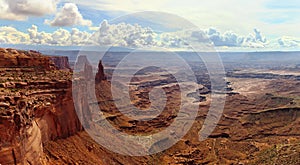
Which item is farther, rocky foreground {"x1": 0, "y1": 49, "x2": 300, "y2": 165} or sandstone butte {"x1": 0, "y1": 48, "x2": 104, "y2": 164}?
rocky foreground {"x1": 0, "y1": 49, "x2": 300, "y2": 165}

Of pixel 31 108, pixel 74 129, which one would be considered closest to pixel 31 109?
pixel 31 108

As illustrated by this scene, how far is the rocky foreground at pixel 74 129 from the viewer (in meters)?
27.6

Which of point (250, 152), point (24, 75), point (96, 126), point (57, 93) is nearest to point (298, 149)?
point (250, 152)

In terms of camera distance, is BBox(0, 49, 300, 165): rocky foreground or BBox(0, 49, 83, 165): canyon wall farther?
BBox(0, 49, 300, 165): rocky foreground

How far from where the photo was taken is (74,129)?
42.2 metres

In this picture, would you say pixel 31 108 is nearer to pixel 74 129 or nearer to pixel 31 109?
pixel 31 109

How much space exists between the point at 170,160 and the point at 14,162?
33261mm

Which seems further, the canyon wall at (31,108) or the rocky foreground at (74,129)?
the rocky foreground at (74,129)

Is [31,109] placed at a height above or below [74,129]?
above

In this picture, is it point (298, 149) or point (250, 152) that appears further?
point (250, 152)

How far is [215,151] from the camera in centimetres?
6322

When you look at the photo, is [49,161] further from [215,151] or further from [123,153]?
[215,151]

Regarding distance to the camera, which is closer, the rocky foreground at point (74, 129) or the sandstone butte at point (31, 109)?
the sandstone butte at point (31, 109)

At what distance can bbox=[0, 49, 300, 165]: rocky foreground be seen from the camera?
27.6 metres
